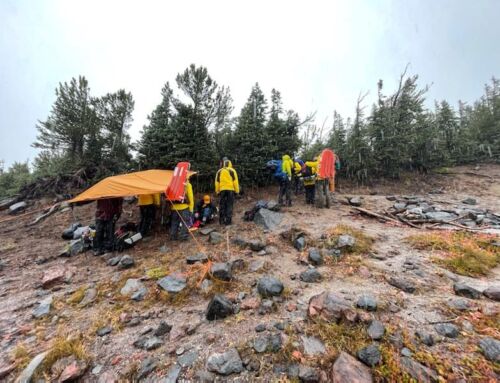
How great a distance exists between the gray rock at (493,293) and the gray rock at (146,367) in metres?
5.00

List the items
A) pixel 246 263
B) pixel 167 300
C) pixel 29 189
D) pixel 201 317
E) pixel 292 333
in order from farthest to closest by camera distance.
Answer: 1. pixel 29 189
2. pixel 246 263
3. pixel 167 300
4. pixel 201 317
5. pixel 292 333

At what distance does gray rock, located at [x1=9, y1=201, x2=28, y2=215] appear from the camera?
433 inches

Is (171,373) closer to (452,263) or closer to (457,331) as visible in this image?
(457,331)

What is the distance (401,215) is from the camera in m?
8.19

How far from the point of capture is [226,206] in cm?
786

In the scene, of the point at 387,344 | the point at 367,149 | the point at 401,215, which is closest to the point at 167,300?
the point at 387,344

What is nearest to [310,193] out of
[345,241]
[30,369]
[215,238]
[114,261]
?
[345,241]

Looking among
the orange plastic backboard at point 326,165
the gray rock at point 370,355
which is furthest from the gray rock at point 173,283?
the orange plastic backboard at point 326,165

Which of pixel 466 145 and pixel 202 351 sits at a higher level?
pixel 466 145

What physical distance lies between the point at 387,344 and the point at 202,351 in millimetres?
2285

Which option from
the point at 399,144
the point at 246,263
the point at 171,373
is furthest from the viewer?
the point at 399,144

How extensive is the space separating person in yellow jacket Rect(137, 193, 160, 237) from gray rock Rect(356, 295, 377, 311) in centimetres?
694

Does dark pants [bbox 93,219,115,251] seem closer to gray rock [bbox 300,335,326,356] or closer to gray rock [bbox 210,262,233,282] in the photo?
gray rock [bbox 210,262,233,282]

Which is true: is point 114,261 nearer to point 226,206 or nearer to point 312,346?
point 226,206
